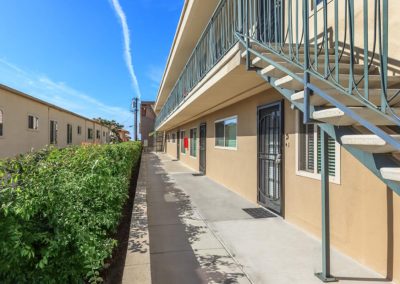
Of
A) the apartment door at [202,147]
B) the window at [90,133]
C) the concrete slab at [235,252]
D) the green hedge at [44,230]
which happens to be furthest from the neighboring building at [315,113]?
the window at [90,133]

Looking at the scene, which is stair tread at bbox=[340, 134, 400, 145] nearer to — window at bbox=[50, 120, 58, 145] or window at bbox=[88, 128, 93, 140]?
window at bbox=[50, 120, 58, 145]

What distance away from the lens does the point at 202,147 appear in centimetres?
1324

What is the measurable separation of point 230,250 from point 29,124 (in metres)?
14.3

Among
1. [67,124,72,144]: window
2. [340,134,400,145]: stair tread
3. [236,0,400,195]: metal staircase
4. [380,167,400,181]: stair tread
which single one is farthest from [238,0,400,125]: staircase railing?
[67,124,72,144]: window

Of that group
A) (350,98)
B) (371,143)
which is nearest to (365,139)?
(371,143)

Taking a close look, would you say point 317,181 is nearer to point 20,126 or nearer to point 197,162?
point 197,162

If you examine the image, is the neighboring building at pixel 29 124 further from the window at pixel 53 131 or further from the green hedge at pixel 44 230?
the green hedge at pixel 44 230

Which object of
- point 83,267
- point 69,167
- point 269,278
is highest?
point 69,167

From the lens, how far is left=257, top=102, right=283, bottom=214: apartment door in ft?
18.9

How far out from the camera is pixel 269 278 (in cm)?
327

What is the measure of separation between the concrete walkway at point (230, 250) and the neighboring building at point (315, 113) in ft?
1.18

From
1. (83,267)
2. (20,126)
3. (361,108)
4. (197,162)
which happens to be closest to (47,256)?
(83,267)

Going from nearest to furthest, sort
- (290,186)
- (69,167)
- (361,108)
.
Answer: (361,108) < (69,167) < (290,186)

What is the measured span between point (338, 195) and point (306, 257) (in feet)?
3.05
